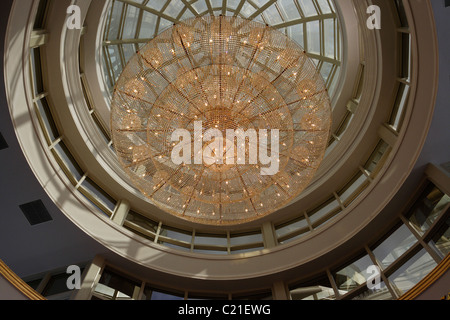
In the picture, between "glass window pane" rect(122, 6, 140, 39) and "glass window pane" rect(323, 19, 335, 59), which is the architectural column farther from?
"glass window pane" rect(122, 6, 140, 39)

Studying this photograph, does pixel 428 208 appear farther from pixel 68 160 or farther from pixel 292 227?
pixel 68 160

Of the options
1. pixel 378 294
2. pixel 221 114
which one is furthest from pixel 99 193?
pixel 378 294

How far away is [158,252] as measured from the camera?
28.2 ft

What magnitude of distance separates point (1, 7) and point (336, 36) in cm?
790

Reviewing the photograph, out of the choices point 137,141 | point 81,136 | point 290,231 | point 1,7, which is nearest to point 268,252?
point 290,231

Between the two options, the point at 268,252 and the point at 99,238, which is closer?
the point at 99,238

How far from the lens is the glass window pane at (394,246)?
7.21 metres

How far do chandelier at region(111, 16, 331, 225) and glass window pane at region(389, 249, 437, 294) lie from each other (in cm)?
299

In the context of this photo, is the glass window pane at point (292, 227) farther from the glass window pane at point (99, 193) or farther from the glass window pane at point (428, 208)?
the glass window pane at point (99, 193)

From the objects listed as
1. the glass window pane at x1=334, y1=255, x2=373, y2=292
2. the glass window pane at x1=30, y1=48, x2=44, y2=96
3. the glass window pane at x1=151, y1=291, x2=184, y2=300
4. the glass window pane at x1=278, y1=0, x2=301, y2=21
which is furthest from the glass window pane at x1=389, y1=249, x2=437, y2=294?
the glass window pane at x1=30, y1=48, x2=44, y2=96

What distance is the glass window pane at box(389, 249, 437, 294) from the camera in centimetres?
647
